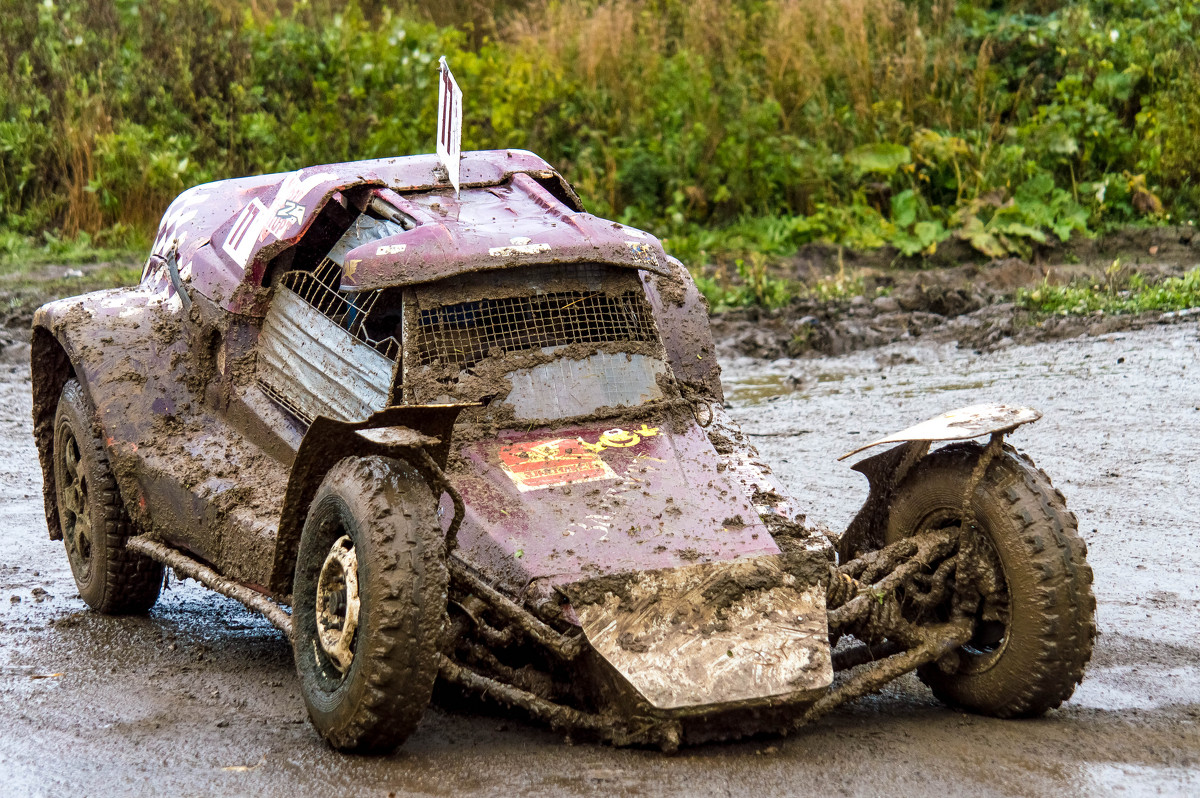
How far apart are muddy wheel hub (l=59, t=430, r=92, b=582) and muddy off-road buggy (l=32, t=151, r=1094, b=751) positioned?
0.39 ft

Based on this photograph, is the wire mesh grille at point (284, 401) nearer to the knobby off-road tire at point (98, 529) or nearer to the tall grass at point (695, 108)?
the knobby off-road tire at point (98, 529)

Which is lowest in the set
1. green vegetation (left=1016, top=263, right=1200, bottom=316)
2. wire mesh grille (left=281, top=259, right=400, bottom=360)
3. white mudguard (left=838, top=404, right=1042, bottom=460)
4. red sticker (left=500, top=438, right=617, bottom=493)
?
green vegetation (left=1016, top=263, right=1200, bottom=316)

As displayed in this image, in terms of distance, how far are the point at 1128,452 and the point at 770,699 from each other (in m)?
4.36

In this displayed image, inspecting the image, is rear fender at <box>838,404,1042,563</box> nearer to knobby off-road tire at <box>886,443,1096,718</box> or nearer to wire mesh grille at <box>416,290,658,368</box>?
knobby off-road tire at <box>886,443,1096,718</box>

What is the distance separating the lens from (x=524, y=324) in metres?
4.73

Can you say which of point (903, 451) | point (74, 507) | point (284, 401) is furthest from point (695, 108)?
point (903, 451)

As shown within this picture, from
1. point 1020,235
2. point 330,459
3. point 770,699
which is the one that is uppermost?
point 330,459

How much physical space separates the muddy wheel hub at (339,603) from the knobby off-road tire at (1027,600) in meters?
1.81

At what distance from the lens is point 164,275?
19.3 feet

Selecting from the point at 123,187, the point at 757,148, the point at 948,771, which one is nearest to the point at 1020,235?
the point at 757,148

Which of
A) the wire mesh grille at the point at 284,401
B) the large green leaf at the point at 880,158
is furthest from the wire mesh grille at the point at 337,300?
the large green leaf at the point at 880,158

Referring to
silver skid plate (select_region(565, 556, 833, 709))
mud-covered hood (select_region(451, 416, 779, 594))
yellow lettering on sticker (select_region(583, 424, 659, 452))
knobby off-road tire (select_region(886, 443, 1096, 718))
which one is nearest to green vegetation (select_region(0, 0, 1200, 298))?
yellow lettering on sticker (select_region(583, 424, 659, 452))

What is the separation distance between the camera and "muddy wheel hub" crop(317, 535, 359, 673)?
3809 millimetres

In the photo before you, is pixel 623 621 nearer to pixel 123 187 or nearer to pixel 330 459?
pixel 330 459
